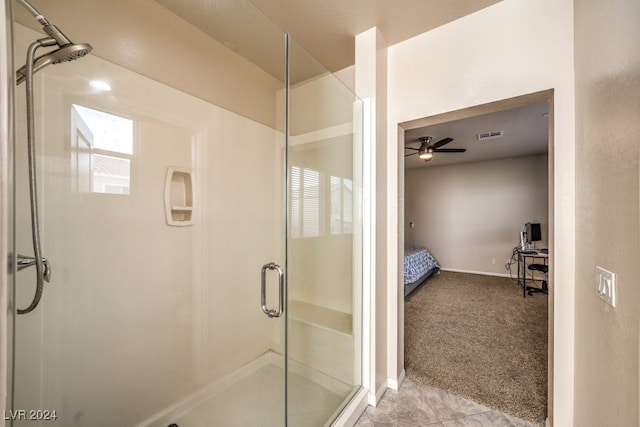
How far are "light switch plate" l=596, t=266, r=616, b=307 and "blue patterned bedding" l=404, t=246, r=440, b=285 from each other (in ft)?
10.0

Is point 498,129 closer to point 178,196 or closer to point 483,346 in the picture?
point 483,346

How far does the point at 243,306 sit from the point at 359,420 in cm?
120

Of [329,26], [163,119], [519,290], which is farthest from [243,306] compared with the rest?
[519,290]

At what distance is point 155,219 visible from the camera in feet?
5.53

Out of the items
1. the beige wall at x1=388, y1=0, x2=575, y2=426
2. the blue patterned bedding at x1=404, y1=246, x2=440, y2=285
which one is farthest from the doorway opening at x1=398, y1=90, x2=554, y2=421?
the beige wall at x1=388, y1=0, x2=575, y2=426

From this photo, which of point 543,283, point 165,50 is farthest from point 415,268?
point 165,50

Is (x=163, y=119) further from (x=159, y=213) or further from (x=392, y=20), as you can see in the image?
(x=392, y=20)

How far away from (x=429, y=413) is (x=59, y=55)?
109 inches

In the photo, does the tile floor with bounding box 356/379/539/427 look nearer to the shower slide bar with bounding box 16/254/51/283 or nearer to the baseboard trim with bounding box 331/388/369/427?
the baseboard trim with bounding box 331/388/369/427

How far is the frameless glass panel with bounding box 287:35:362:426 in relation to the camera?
1707 millimetres

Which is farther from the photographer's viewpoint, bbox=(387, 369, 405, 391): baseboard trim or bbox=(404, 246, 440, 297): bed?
bbox=(404, 246, 440, 297): bed

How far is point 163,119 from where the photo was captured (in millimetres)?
1681

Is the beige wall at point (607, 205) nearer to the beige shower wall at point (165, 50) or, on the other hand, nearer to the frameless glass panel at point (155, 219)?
the frameless glass panel at point (155, 219)

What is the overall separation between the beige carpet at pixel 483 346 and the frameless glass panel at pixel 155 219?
1457 mm
